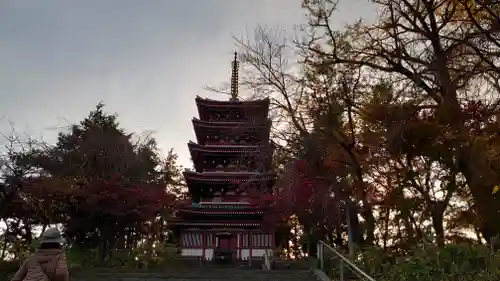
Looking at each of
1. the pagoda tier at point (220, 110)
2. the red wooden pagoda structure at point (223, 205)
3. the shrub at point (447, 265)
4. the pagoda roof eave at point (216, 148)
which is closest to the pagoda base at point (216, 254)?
the red wooden pagoda structure at point (223, 205)

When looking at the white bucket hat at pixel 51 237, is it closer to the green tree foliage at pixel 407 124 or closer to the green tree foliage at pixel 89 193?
the green tree foliage at pixel 407 124

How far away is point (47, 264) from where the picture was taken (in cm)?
448

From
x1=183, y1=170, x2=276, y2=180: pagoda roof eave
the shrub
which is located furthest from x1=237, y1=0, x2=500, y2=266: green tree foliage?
x1=183, y1=170, x2=276, y2=180: pagoda roof eave

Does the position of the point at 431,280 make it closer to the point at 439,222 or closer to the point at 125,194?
the point at 439,222

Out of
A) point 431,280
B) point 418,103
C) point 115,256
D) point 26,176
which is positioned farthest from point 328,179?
point 26,176

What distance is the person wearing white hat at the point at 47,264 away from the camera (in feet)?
14.6

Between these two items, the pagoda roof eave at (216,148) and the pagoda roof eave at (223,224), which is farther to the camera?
the pagoda roof eave at (216,148)

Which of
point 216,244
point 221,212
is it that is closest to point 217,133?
point 221,212

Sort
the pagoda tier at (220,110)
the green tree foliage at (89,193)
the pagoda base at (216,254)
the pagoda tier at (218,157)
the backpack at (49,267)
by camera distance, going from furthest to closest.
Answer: the pagoda tier at (220,110) → the pagoda tier at (218,157) → the pagoda base at (216,254) → the green tree foliage at (89,193) → the backpack at (49,267)

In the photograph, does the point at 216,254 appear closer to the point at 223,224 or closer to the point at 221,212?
the point at 223,224

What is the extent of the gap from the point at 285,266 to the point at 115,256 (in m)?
6.72

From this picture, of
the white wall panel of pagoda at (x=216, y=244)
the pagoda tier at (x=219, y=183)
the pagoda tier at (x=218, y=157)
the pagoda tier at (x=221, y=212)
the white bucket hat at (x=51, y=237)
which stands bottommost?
the white bucket hat at (x=51, y=237)

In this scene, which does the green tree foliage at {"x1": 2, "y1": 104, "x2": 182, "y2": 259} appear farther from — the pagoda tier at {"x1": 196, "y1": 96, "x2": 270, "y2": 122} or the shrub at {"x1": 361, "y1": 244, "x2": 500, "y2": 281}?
the shrub at {"x1": 361, "y1": 244, "x2": 500, "y2": 281}

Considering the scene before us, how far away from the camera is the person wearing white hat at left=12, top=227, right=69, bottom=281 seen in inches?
175
